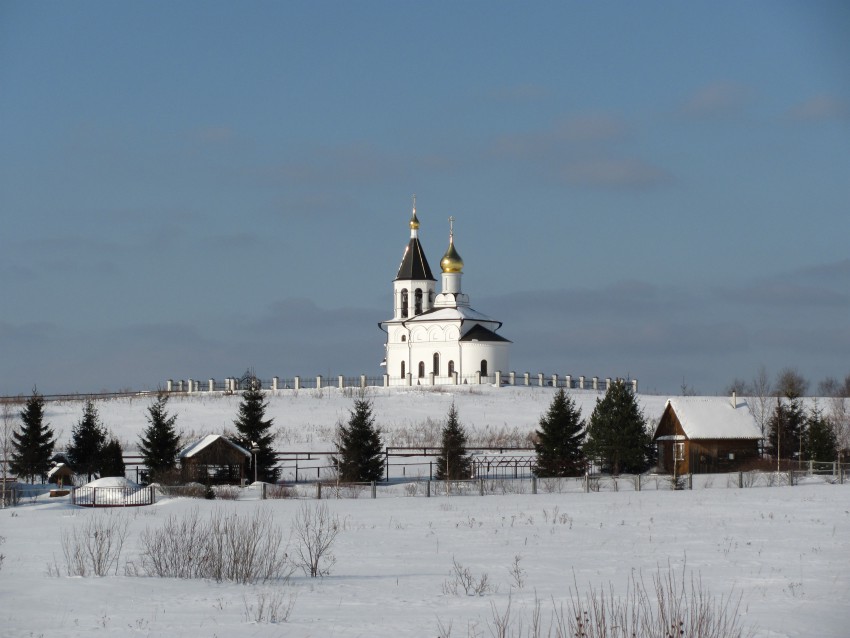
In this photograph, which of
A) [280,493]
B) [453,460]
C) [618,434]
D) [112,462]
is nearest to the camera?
[280,493]

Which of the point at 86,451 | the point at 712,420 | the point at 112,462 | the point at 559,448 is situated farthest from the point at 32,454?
the point at 712,420

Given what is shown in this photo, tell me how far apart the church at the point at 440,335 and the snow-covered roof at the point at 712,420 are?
1375 inches

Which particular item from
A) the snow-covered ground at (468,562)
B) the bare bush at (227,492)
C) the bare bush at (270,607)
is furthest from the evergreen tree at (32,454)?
the bare bush at (270,607)

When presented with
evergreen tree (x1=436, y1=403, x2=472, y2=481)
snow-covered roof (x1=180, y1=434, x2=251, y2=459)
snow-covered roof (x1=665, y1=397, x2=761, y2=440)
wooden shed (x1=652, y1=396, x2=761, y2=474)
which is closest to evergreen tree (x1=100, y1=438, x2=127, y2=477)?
snow-covered roof (x1=180, y1=434, x2=251, y2=459)

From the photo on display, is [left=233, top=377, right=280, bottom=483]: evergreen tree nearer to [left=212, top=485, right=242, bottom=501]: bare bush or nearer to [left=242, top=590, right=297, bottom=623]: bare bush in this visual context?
[left=212, top=485, right=242, bottom=501]: bare bush

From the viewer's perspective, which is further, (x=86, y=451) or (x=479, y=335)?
(x=479, y=335)

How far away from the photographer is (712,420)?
161ft

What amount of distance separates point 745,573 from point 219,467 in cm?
2627

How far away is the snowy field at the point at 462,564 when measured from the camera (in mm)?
13375

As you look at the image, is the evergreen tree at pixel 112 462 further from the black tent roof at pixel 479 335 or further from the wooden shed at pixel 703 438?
the black tent roof at pixel 479 335

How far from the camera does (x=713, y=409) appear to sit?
49906mm

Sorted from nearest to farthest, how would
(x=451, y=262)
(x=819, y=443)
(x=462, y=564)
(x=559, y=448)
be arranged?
(x=462, y=564) < (x=559, y=448) < (x=819, y=443) < (x=451, y=262)

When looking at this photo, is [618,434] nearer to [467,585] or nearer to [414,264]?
[467,585]

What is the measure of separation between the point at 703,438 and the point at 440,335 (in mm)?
41604
